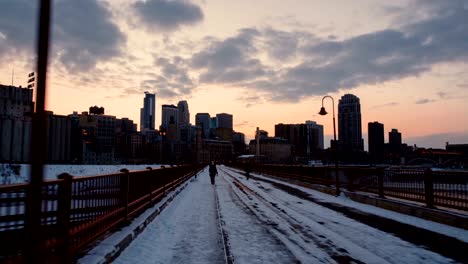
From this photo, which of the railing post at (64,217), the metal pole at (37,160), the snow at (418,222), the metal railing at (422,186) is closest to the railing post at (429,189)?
the metal railing at (422,186)

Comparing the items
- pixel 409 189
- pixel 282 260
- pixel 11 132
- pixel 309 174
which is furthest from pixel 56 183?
pixel 11 132

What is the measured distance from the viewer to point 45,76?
3314 mm

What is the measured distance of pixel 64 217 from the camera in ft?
19.3

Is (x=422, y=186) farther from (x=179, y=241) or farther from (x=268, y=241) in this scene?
(x=179, y=241)

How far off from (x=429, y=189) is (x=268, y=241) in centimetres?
710

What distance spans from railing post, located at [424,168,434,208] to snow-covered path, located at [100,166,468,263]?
2712mm

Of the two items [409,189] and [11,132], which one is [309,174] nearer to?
[409,189]

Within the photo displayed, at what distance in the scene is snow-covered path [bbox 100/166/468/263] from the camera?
7.21m

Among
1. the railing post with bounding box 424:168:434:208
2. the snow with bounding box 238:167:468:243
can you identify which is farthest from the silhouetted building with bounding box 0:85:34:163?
the railing post with bounding box 424:168:434:208

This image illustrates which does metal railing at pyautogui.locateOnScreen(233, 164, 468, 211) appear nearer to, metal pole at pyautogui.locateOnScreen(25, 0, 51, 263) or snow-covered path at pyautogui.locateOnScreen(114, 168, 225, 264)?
snow-covered path at pyautogui.locateOnScreen(114, 168, 225, 264)

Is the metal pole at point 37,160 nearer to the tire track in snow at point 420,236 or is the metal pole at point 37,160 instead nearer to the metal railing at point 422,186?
the tire track in snow at point 420,236

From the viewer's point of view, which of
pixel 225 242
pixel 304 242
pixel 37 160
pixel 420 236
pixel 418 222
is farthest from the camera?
pixel 418 222

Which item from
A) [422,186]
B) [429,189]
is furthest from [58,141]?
[429,189]

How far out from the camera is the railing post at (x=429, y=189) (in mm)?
12570
